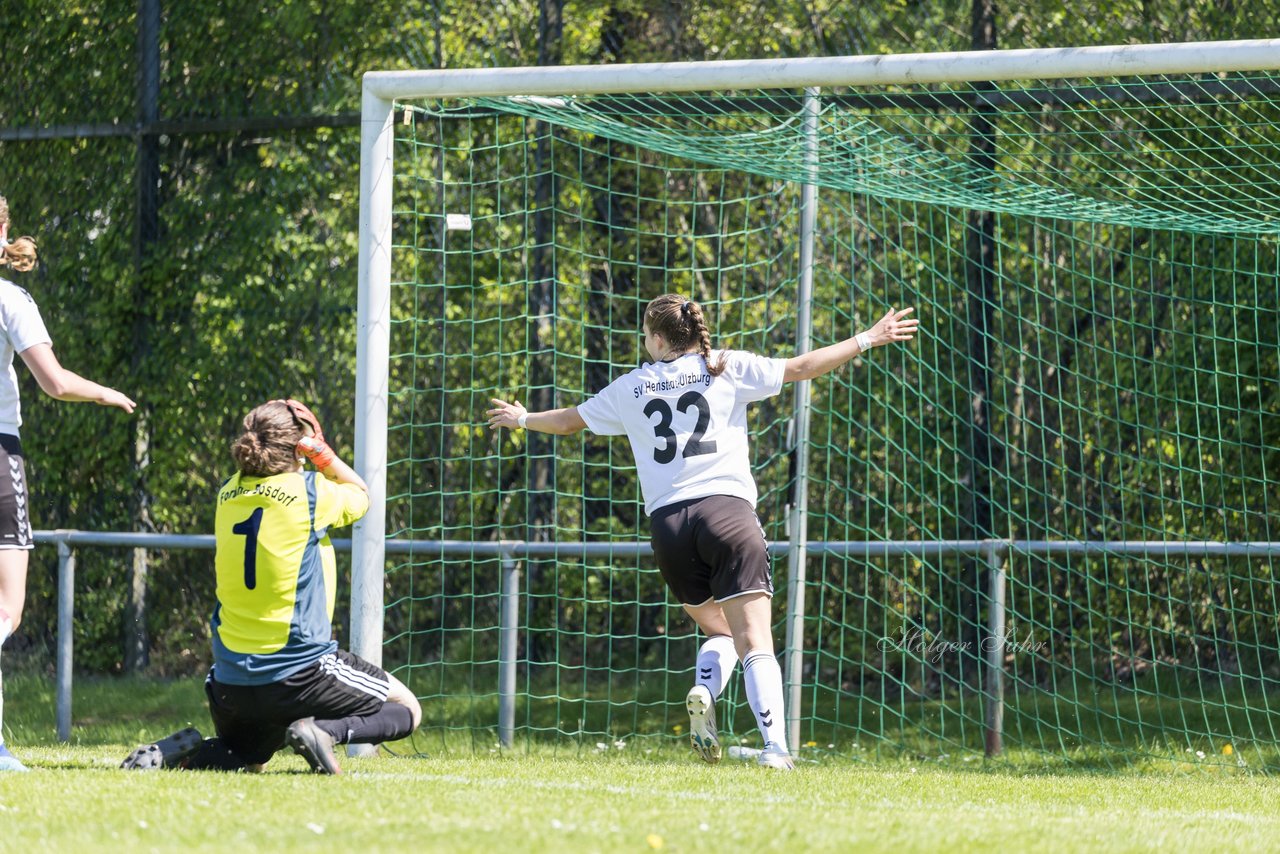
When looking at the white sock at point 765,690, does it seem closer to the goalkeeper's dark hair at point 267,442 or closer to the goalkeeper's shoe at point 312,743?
→ the goalkeeper's shoe at point 312,743

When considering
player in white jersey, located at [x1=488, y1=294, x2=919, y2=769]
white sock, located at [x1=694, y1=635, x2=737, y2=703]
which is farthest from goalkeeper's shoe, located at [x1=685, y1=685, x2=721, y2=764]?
white sock, located at [x1=694, y1=635, x2=737, y2=703]

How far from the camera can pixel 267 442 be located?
491 cm

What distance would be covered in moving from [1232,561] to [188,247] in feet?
21.2

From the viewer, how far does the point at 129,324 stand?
10.0 m

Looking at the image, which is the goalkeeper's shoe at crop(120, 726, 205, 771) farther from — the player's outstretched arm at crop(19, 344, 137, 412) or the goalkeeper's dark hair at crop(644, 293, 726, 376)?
the goalkeeper's dark hair at crop(644, 293, 726, 376)

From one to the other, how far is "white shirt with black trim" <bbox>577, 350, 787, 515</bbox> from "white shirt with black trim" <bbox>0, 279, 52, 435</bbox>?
198 cm

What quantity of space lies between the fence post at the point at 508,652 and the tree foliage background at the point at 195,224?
117 inches

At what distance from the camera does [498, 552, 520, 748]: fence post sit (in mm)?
6949

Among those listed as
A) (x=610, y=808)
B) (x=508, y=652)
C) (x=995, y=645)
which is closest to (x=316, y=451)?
(x=610, y=808)

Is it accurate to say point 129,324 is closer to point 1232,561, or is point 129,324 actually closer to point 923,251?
point 923,251

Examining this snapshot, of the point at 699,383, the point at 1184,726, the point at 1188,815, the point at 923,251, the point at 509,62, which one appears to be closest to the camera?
the point at 1188,815

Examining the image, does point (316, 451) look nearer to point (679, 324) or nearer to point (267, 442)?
point (267, 442)

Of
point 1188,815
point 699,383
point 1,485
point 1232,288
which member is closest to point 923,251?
point 1232,288

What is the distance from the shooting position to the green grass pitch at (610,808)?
143 inches
